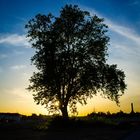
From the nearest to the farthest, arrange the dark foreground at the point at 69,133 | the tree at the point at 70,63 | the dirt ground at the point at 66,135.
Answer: the dirt ground at the point at 66,135, the dark foreground at the point at 69,133, the tree at the point at 70,63

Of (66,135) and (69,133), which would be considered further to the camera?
(69,133)

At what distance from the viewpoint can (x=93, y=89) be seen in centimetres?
4781

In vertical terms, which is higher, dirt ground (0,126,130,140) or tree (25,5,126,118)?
tree (25,5,126,118)

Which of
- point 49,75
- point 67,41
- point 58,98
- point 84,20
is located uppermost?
point 84,20

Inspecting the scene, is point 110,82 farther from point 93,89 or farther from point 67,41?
point 67,41

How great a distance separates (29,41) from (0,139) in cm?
2765

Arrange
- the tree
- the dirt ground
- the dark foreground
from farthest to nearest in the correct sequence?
1. the tree
2. the dark foreground
3. the dirt ground

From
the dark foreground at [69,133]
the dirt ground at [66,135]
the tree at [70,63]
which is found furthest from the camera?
the tree at [70,63]

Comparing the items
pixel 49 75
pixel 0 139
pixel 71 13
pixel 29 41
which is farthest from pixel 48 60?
pixel 0 139

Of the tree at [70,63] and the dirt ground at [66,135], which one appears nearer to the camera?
the dirt ground at [66,135]

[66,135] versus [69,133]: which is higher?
[69,133]

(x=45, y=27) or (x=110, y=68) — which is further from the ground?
(x=45, y=27)

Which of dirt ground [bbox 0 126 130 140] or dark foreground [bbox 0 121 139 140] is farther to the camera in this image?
dark foreground [bbox 0 121 139 140]

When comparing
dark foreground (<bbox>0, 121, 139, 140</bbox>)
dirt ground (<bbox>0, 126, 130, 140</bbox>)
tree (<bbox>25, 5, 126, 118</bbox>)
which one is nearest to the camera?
dirt ground (<bbox>0, 126, 130, 140</bbox>)
